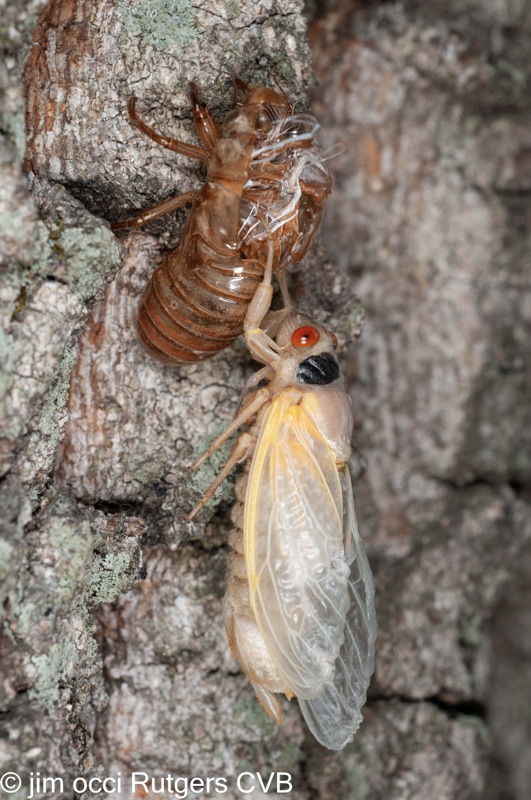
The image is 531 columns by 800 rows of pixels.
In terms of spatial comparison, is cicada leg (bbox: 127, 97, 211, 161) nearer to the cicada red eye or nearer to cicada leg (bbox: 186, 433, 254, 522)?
the cicada red eye

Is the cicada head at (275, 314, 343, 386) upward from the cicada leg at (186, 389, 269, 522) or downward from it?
upward

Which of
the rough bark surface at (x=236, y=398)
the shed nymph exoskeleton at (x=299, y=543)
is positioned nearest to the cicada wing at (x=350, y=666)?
the shed nymph exoskeleton at (x=299, y=543)

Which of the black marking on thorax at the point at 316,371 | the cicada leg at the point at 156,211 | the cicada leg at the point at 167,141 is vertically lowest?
the black marking on thorax at the point at 316,371

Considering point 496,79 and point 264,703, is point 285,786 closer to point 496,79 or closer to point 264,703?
point 264,703

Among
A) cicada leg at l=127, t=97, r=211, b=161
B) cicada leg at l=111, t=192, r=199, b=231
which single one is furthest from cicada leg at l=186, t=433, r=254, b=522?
cicada leg at l=127, t=97, r=211, b=161

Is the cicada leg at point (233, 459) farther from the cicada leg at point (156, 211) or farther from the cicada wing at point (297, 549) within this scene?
the cicada leg at point (156, 211)

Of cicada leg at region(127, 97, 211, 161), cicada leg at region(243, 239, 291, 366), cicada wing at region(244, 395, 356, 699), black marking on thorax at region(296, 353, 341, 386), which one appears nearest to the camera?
cicada leg at region(127, 97, 211, 161)
